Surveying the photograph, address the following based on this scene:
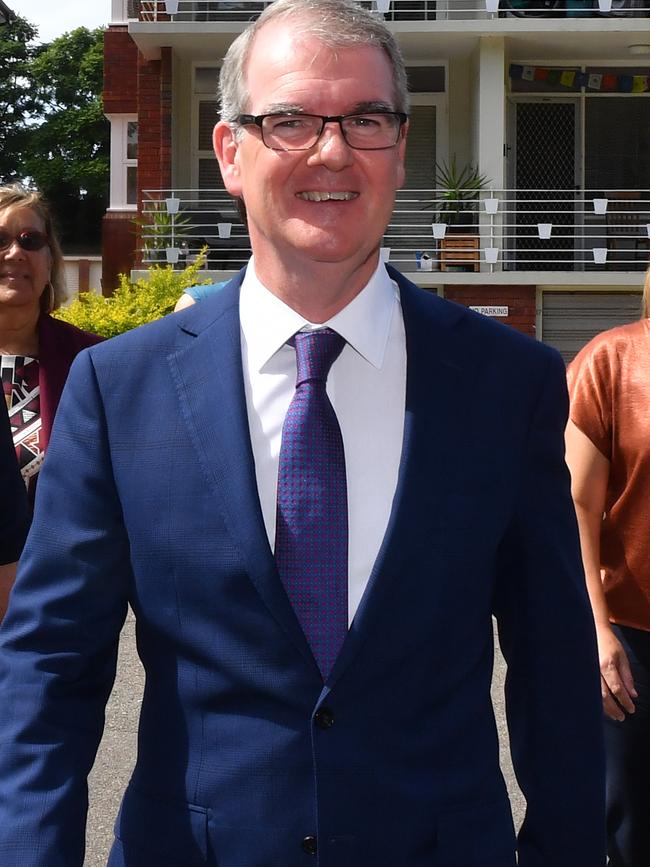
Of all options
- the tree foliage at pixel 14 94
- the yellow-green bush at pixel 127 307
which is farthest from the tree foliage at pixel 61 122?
the yellow-green bush at pixel 127 307

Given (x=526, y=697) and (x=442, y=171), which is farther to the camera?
(x=442, y=171)

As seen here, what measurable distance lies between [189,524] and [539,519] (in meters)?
0.55

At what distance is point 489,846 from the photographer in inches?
76.1

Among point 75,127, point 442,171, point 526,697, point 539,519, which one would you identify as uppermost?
point 75,127

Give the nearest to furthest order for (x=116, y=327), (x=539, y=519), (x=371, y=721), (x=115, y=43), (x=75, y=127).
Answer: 1. (x=371, y=721)
2. (x=539, y=519)
3. (x=116, y=327)
4. (x=115, y=43)
5. (x=75, y=127)

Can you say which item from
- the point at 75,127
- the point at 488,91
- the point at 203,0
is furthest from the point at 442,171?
the point at 75,127

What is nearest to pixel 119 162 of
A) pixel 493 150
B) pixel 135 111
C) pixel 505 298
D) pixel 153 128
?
pixel 135 111

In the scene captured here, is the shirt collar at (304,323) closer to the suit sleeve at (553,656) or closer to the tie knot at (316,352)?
the tie knot at (316,352)

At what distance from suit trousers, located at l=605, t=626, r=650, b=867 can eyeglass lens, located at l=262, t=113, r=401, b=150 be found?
1724mm

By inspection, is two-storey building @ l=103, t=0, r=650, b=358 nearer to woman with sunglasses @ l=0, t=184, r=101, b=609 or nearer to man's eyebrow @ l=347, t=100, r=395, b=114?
woman with sunglasses @ l=0, t=184, r=101, b=609

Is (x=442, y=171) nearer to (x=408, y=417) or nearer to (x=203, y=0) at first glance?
(x=203, y=0)

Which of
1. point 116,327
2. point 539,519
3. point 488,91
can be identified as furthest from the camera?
point 488,91

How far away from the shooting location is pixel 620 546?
3.27 m

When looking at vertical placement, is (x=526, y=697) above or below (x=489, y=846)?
above
